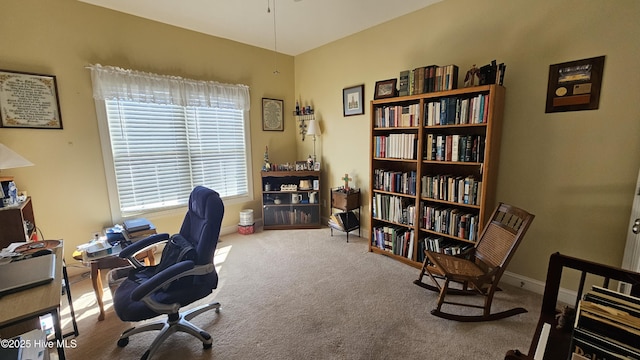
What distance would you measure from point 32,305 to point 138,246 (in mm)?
861

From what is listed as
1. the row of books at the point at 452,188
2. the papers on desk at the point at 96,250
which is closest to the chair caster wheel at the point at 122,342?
the papers on desk at the point at 96,250

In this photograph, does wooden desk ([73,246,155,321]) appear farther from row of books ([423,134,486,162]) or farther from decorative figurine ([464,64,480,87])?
decorative figurine ([464,64,480,87])

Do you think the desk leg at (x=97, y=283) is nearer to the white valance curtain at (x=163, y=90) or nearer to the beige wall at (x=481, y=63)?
the beige wall at (x=481, y=63)

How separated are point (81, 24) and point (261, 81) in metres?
1.98

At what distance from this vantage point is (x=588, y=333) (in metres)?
0.77

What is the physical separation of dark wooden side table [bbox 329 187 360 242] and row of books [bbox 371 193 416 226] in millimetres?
421

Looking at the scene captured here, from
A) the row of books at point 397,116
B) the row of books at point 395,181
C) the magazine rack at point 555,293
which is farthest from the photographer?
the row of books at point 395,181

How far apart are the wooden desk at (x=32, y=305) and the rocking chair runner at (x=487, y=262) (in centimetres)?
220

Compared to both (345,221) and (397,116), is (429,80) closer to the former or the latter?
(397,116)

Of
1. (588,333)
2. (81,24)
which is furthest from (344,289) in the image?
(81,24)

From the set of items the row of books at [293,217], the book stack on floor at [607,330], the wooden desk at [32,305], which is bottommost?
the row of books at [293,217]

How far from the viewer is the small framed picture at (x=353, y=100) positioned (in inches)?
133

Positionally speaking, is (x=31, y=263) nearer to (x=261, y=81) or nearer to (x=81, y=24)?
(x=81, y=24)

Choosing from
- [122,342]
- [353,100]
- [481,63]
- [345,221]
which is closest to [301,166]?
[345,221]
